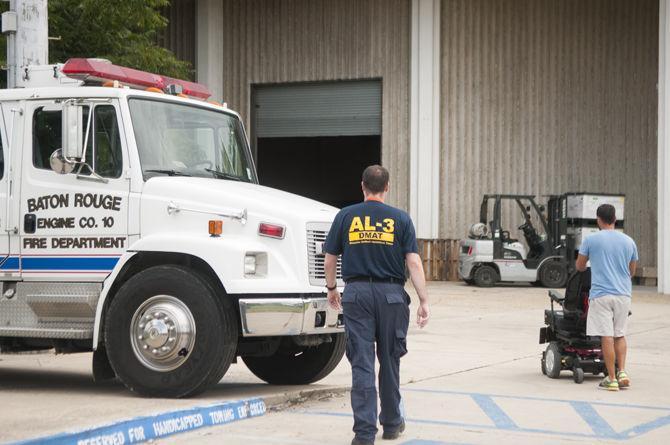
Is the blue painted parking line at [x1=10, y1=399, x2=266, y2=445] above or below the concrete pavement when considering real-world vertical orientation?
above

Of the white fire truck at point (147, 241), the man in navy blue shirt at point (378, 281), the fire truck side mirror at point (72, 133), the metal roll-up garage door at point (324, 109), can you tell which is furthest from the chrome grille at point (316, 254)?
the metal roll-up garage door at point (324, 109)

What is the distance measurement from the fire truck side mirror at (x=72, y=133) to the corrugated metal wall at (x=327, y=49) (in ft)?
89.6

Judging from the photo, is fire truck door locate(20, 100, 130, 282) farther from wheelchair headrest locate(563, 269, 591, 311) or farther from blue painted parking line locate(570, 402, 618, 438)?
wheelchair headrest locate(563, 269, 591, 311)

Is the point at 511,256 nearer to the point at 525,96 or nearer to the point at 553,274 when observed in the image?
the point at 553,274

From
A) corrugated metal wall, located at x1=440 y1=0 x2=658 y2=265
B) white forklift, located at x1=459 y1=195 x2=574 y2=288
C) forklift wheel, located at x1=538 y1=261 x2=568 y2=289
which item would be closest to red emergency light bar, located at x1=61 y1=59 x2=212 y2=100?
white forklift, located at x1=459 y1=195 x2=574 y2=288

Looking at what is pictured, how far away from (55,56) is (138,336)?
42.9 feet

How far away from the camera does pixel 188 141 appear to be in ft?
36.4

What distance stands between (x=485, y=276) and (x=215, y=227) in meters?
24.2

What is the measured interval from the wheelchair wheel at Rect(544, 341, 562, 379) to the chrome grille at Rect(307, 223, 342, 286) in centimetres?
350

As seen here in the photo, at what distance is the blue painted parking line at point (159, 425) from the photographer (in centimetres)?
748

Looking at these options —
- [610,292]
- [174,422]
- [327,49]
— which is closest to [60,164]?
[174,422]

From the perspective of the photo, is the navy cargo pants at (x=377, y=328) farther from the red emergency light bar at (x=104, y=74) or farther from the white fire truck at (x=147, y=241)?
the red emergency light bar at (x=104, y=74)

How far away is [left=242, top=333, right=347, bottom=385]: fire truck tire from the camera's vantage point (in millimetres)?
11406

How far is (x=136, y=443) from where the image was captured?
26.3 feet
